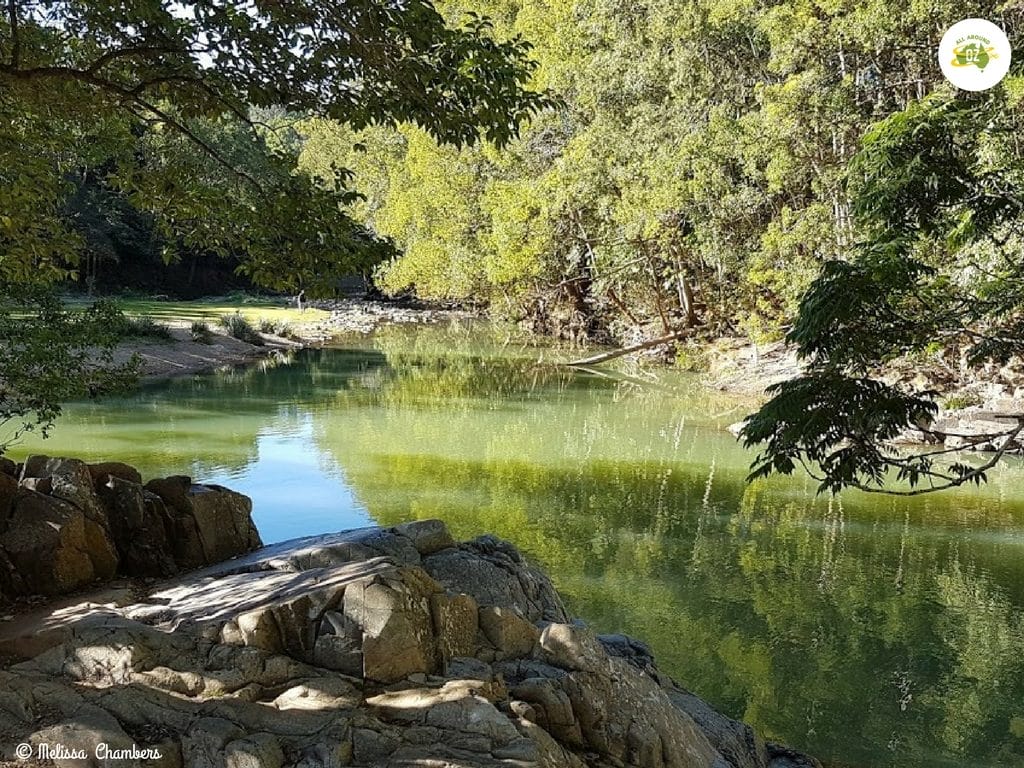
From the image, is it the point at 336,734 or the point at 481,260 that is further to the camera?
the point at 481,260

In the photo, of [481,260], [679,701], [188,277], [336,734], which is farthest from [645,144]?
[188,277]

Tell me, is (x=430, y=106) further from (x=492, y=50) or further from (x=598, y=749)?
(x=598, y=749)

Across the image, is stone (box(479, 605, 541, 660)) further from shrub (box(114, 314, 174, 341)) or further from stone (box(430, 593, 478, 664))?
shrub (box(114, 314, 174, 341))

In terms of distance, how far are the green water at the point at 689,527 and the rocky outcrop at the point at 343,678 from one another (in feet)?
7.12

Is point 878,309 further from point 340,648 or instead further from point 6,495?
point 6,495

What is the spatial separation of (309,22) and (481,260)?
2501cm

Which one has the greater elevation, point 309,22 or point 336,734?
point 309,22

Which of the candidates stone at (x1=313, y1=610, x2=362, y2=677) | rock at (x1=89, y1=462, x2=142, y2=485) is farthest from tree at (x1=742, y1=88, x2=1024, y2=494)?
rock at (x1=89, y1=462, x2=142, y2=485)

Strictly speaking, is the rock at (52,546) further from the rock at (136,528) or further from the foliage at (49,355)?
the foliage at (49,355)

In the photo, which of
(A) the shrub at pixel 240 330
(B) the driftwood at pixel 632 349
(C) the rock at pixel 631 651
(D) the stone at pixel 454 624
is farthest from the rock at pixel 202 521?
(A) the shrub at pixel 240 330

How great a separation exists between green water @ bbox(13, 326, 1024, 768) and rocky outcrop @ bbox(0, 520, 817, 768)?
2169mm

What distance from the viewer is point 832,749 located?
24.5ft

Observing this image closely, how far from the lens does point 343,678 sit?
518cm

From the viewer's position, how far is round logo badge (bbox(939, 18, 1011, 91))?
27.7ft
